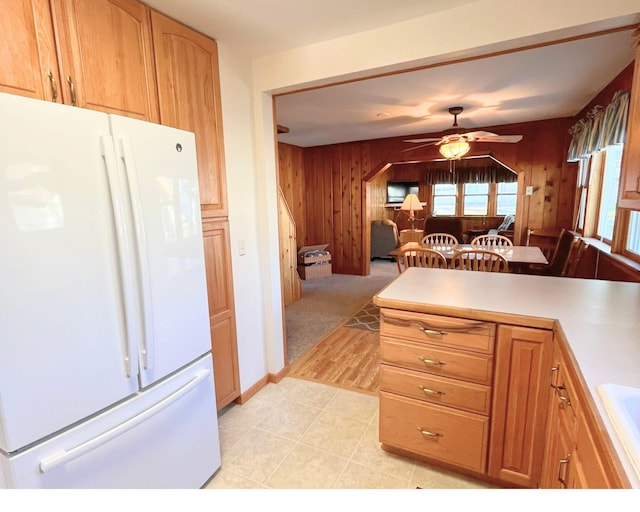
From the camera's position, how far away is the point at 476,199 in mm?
8977

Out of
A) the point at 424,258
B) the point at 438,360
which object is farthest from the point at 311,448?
the point at 424,258

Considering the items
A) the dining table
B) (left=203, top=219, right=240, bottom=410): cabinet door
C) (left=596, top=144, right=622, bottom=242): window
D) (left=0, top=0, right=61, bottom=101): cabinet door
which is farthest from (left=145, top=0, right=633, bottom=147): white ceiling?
the dining table

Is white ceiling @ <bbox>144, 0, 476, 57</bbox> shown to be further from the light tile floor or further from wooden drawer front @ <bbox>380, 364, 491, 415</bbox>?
the light tile floor

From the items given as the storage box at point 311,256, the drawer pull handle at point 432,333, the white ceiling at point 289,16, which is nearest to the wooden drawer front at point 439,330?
the drawer pull handle at point 432,333

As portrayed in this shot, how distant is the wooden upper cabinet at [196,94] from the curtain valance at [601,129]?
263 cm

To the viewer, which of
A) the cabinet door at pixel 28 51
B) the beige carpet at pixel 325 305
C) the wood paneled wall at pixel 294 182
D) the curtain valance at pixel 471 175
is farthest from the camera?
the curtain valance at pixel 471 175

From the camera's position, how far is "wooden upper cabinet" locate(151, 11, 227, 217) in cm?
174

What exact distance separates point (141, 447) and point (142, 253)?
759 millimetres

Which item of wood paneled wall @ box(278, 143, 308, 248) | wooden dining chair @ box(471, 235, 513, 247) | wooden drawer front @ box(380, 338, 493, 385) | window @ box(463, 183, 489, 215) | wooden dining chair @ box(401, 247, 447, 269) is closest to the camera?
wooden drawer front @ box(380, 338, 493, 385)

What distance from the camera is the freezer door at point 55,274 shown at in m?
0.97

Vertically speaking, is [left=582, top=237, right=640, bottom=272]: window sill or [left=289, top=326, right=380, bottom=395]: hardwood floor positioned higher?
[left=582, top=237, right=640, bottom=272]: window sill

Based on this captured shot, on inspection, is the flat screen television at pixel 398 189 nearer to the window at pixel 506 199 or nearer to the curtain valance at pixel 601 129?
the window at pixel 506 199
